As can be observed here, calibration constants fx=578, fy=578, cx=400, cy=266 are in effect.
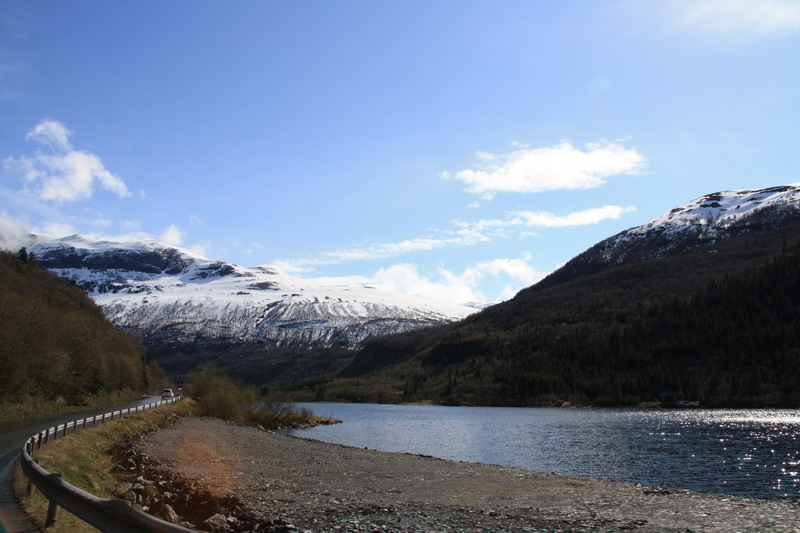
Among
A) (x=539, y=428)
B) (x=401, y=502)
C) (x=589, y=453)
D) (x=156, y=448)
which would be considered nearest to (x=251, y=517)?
(x=401, y=502)

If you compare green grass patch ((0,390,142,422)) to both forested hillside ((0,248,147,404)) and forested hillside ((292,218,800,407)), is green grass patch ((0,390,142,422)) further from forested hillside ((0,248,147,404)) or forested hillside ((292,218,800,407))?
forested hillside ((292,218,800,407))

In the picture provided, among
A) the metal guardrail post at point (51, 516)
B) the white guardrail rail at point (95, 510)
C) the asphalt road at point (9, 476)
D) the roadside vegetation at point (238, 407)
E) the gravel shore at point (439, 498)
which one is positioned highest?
the white guardrail rail at point (95, 510)

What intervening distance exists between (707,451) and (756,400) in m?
92.1

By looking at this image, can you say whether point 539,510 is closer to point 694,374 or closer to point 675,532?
point 675,532

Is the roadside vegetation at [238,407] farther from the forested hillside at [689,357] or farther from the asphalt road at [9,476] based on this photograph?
the forested hillside at [689,357]

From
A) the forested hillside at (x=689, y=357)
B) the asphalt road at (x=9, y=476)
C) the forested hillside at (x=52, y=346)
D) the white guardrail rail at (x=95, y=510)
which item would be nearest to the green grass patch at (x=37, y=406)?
the forested hillside at (x=52, y=346)

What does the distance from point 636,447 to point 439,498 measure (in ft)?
130

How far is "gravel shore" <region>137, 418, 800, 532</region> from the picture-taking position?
898 inches

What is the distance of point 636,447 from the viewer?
6000 centimetres

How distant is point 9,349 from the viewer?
52.4 metres

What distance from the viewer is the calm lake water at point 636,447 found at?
4109 cm

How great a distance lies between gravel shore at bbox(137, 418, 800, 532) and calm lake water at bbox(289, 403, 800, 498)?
6.99 m

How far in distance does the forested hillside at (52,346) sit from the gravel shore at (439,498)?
19.9 m

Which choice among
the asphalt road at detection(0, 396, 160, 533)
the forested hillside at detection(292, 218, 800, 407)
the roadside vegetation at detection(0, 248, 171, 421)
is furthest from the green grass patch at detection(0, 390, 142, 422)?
the forested hillside at detection(292, 218, 800, 407)
